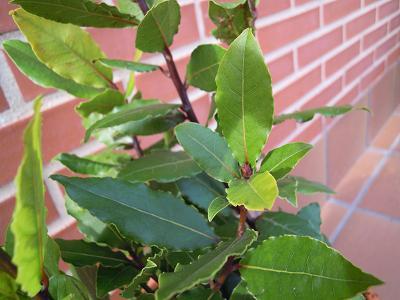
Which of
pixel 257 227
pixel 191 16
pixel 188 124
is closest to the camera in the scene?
pixel 188 124

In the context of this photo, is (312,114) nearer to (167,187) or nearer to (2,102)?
(167,187)

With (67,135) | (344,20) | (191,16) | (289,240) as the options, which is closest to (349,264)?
(289,240)

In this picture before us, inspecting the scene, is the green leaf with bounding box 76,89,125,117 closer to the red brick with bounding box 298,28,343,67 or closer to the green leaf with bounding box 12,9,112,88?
the green leaf with bounding box 12,9,112,88

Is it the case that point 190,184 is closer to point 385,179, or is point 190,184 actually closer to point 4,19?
point 4,19

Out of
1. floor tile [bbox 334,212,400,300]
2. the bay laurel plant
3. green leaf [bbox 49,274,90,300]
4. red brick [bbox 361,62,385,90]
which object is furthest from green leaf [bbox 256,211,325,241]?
red brick [bbox 361,62,385,90]

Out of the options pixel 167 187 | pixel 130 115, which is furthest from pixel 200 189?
pixel 130 115

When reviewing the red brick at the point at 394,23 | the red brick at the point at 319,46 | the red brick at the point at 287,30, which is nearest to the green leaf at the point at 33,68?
the red brick at the point at 287,30

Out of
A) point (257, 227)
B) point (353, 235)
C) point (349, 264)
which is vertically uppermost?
point (349, 264)
